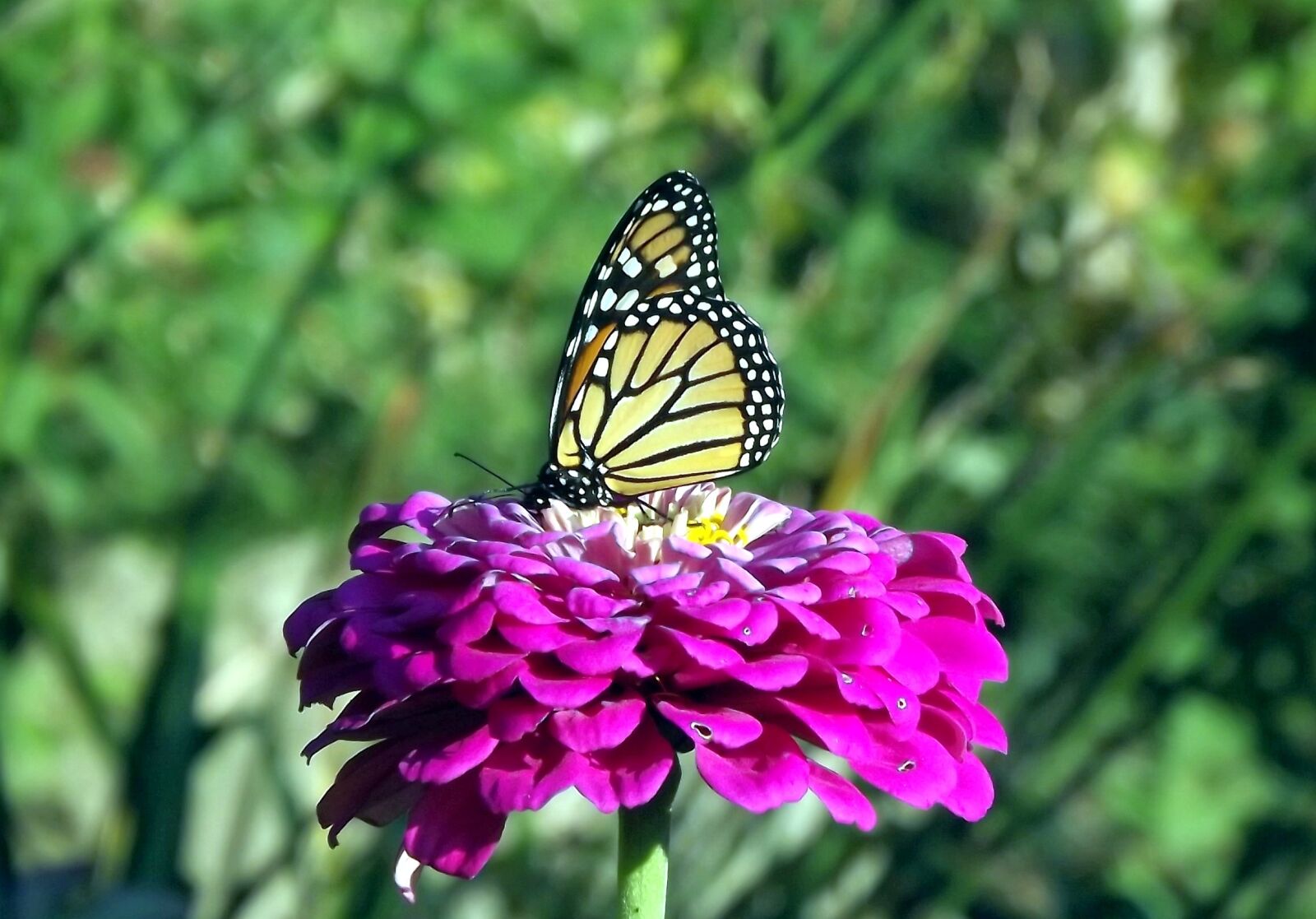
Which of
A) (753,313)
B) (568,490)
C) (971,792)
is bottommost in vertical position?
(971,792)

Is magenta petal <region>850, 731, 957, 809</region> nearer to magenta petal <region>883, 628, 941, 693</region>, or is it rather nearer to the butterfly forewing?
magenta petal <region>883, 628, 941, 693</region>

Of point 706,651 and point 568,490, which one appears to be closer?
point 706,651

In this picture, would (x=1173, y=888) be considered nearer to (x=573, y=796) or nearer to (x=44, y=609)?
(x=573, y=796)

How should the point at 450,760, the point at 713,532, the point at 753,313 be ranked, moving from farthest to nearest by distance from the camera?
the point at 753,313 → the point at 713,532 → the point at 450,760

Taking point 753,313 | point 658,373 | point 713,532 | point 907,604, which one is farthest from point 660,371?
point 753,313

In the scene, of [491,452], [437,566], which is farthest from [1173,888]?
[437,566]

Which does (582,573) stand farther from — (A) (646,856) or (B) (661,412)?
(B) (661,412)

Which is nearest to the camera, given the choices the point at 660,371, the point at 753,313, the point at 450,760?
the point at 450,760

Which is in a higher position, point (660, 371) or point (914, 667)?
point (660, 371)
